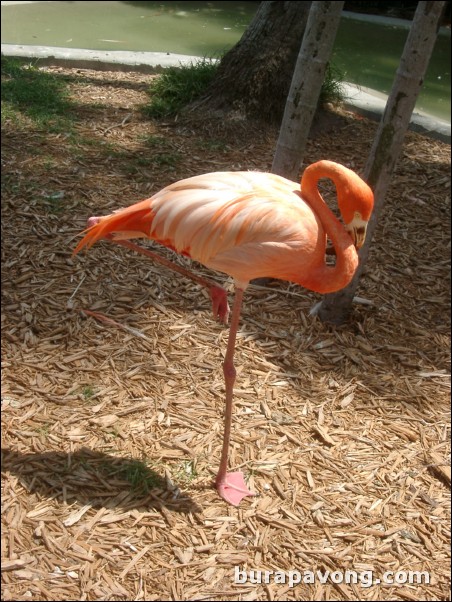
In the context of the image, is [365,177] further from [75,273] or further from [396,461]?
[75,273]

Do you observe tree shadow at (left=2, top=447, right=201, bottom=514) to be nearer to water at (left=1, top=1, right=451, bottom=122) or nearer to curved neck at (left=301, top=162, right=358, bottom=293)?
curved neck at (left=301, top=162, right=358, bottom=293)

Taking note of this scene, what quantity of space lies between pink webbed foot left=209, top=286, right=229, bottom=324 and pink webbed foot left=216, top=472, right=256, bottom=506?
2.17ft

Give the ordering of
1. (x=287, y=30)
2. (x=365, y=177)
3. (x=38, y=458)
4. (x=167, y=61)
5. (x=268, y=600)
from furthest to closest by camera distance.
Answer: (x=167, y=61)
(x=287, y=30)
(x=365, y=177)
(x=38, y=458)
(x=268, y=600)

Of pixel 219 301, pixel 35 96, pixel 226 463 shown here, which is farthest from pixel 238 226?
pixel 35 96

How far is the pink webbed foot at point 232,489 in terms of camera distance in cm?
252

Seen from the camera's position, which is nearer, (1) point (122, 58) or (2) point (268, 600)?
(2) point (268, 600)

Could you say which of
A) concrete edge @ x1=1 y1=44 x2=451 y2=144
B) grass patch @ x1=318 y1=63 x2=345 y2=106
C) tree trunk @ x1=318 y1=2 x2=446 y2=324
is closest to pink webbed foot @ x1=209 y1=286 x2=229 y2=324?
tree trunk @ x1=318 y1=2 x2=446 y2=324

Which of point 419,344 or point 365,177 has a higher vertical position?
point 365,177

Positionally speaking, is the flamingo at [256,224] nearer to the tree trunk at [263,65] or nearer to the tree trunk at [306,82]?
the tree trunk at [306,82]

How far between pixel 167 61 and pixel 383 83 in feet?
9.79

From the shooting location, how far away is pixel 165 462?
8.68 feet

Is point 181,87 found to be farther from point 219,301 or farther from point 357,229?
point 357,229

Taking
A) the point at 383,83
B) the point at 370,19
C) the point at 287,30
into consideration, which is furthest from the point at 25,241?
the point at 370,19

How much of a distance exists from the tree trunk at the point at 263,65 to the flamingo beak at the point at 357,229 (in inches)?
122
